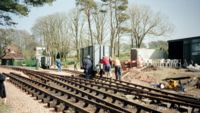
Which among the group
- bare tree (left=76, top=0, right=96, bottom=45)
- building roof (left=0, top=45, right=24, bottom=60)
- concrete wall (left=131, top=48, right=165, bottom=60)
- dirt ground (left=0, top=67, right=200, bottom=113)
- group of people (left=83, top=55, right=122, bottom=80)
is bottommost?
dirt ground (left=0, top=67, right=200, bottom=113)

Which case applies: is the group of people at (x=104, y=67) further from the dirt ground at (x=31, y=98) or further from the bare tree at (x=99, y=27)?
the bare tree at (x=99, y=27)

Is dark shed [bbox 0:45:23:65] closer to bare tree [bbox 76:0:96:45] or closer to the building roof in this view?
the building roof

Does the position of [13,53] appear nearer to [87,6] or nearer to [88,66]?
[87,6]

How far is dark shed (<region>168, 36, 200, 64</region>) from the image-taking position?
35.0 m

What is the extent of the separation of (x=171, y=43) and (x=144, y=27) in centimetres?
3069

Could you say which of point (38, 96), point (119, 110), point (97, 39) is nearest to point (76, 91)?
point (38, 96)

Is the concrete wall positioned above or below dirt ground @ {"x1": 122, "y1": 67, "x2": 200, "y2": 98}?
above

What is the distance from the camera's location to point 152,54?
138 ft

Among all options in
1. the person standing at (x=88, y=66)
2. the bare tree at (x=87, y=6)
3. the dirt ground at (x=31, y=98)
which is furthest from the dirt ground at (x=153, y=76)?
the bare tree at (x=87, y=6)

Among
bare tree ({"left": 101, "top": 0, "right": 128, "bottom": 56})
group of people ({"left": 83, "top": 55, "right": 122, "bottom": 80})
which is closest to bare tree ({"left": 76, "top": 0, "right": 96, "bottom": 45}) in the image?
bare tree ({"left": 101, "top": 0, "right": 128, "bottom": 56})

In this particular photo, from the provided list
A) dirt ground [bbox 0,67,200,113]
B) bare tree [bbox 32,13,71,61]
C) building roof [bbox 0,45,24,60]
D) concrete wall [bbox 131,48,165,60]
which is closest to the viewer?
dirt ground [bbox 0,67,200,113]

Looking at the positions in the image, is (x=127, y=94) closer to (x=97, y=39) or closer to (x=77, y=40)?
(x=97, y=39)

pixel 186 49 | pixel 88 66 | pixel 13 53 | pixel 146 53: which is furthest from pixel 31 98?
pixel 13 53

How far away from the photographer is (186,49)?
36.9 meters
